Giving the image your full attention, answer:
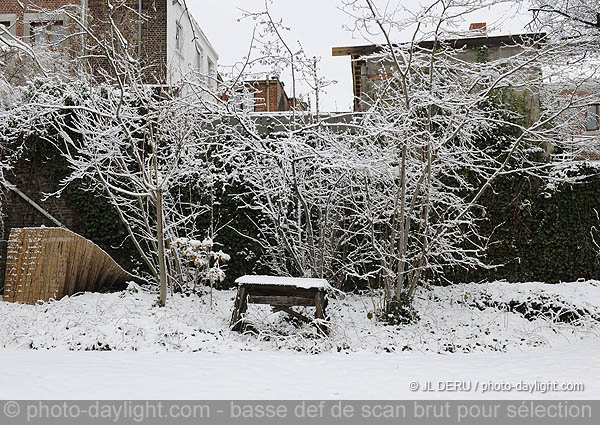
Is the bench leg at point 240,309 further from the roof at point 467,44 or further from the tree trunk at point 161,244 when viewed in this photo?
the roof at point 467,44

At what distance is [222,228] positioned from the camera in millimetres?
7684

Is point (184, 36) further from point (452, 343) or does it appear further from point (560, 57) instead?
point (452, 343)

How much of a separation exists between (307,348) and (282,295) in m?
0.68

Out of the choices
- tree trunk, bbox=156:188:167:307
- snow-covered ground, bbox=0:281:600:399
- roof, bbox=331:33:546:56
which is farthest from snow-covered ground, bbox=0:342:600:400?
roof, bbox=331:33:546:56

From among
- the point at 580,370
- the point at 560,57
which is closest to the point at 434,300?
the point at 580,370

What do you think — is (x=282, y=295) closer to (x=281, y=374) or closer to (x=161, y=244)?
(x=281, y=374)

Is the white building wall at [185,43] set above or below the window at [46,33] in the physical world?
above

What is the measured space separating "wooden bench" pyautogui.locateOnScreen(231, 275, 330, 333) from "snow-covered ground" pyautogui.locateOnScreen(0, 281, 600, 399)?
0.66 ft

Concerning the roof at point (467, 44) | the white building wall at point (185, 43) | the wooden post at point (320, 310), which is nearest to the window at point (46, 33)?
the white building wall at point (185, 43)

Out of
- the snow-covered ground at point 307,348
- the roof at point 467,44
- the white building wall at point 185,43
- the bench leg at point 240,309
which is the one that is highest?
the white building wall at point 185,43

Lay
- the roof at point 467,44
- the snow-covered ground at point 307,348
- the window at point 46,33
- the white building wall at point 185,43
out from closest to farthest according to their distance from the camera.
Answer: the snow-covered ground at point 307,348 < the window at point 46,33 < the roof at point 467,44 < the white building wall at point 185,43

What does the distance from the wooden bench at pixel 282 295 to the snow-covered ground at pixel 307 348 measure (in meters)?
0.20

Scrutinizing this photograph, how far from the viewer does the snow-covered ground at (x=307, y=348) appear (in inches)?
138
